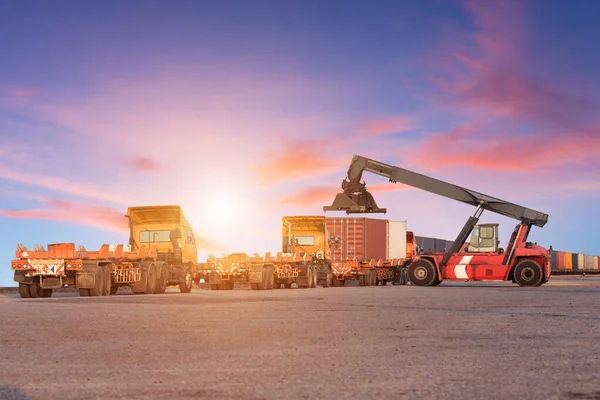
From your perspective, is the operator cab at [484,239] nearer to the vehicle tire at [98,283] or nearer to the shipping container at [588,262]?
the vehicle tire at [98,283]

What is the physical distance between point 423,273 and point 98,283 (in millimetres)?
15153

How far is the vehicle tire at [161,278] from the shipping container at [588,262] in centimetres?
8232

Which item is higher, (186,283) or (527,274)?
(527,274)

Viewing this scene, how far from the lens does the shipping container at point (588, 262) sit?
99394mm

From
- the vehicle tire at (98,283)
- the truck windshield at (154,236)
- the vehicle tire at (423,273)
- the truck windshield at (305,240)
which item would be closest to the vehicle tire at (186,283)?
the truck windshield at (154,236)

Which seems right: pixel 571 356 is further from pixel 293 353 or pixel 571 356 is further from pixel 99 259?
pixel 99 259

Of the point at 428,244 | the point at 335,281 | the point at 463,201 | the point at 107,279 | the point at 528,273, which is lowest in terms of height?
the point at 335,281

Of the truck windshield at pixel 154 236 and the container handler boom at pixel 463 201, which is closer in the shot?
the truck windshield at pixel 154 236

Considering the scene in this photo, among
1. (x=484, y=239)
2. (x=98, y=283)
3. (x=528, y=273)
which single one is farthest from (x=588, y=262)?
(x=98, y=283)

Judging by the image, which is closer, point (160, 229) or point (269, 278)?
point (160, 229)

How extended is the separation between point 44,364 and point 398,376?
3.38 m

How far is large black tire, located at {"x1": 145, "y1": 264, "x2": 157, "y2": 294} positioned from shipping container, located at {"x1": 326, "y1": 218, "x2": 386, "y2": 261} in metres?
15.1

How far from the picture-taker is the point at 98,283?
80.2 ft

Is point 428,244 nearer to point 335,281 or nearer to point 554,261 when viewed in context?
point 335,281
